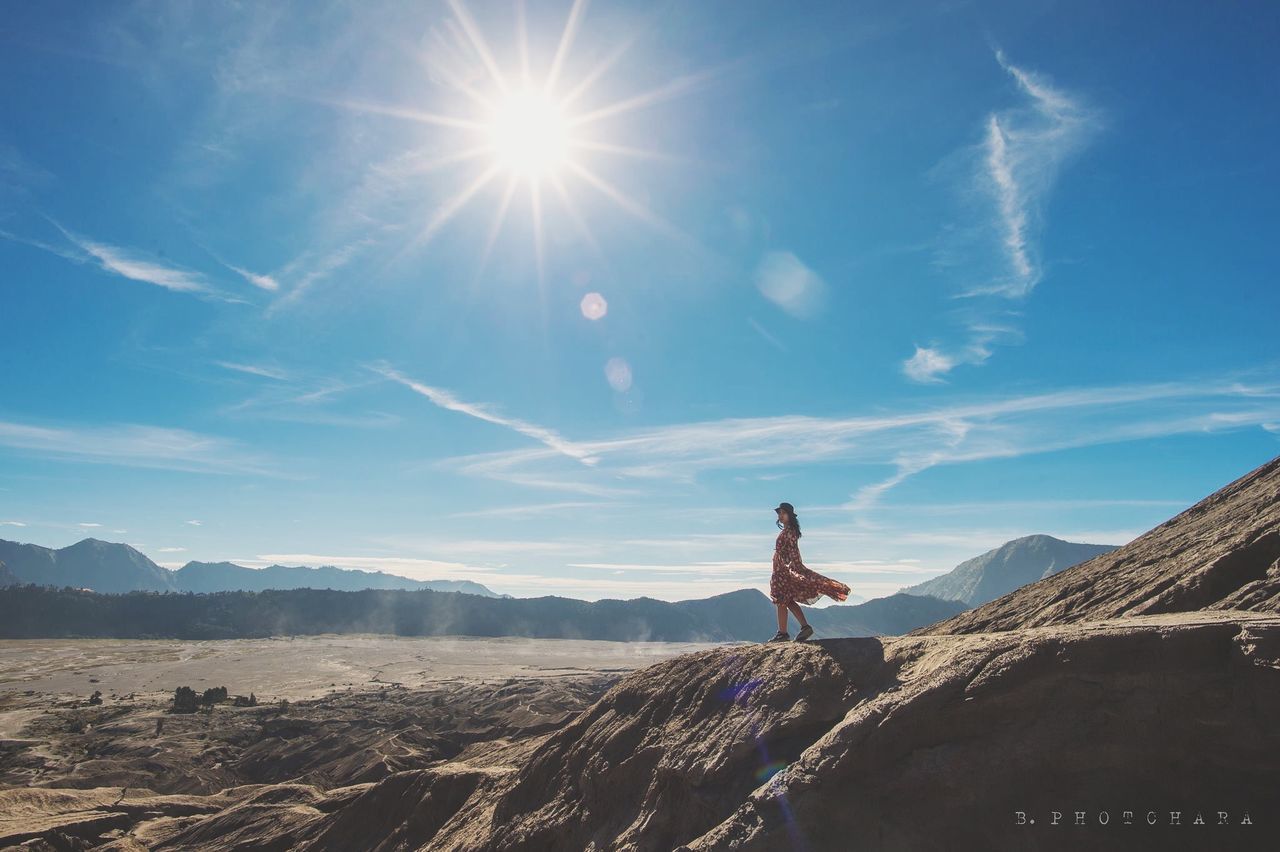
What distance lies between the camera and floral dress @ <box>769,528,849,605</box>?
864 cm

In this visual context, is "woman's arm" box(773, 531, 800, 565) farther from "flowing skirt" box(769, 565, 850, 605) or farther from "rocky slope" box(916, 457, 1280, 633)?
"rocky slope" box(916, 457, 1280, 633)

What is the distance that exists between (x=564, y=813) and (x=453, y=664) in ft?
325

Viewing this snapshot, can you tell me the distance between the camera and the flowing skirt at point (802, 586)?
28.2 feet

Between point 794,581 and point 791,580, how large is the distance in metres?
0.06

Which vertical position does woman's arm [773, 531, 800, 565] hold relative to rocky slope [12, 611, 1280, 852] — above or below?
above

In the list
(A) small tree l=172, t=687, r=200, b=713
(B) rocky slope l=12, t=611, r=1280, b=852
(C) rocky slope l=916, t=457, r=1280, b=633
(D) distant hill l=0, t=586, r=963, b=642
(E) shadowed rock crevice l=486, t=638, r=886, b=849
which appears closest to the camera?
(B) rocky slope l=12, t=611, r=1280, b=852

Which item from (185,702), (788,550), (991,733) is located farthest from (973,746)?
(185,702)

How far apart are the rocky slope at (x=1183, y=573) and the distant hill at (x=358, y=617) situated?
16132 centimetres

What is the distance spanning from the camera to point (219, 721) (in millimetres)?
39562

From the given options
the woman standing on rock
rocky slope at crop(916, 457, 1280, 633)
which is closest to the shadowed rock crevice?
the woman standing on rock

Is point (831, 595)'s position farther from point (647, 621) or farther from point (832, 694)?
point (647, 621)

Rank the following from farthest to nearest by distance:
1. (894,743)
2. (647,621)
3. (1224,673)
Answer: (647,621), (894,743), (1224,673)

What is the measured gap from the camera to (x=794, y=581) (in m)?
8.99

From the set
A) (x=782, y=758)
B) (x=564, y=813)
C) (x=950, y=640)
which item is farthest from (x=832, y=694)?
(x=564, y=813)
